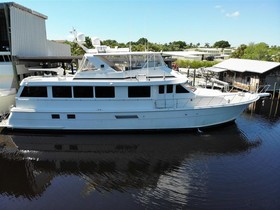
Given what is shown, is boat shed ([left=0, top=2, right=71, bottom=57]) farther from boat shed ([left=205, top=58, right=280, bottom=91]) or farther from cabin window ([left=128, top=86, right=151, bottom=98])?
boat shed ([left=205, top=58, right=280, bottom=91])

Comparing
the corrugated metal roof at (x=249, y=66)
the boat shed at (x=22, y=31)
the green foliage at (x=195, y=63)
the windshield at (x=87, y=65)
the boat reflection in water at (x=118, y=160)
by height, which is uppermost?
the boat shed at (x=22, y=31)

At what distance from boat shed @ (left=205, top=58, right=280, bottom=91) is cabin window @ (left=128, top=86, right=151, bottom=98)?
47.1ft

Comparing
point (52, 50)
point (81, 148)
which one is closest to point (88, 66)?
point (81, 148)

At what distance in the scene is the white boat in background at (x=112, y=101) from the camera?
12.2 m

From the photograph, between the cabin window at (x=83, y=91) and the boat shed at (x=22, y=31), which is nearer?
the cabin window at (x=83, y=91)

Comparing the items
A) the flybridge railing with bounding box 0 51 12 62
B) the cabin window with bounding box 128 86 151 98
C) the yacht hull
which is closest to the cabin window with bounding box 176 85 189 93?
the yacht hull

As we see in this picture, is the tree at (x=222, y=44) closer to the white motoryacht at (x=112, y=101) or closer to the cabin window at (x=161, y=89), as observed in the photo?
the white motoryacht at (x=112, y=101)

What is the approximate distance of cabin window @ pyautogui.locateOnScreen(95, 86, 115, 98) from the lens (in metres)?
12.2

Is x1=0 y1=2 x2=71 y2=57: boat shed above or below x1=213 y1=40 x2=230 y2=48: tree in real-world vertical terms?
below

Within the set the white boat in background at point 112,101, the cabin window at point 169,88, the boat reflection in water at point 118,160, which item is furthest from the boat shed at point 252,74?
the cabin window at point 169,88

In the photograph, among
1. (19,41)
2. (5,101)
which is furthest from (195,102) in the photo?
(19,41)

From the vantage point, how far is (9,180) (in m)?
8.89

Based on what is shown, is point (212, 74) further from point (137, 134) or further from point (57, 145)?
point (57, 145)

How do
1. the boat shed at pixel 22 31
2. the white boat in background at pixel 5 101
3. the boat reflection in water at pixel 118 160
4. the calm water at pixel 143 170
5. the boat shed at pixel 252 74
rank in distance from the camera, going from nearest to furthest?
the calm water at pixel 143 170
the boat reflection in water at pixel 118 160
the white boat in background at pixel 5 101
the boat shed at pixel 22 31
the boat shed at pixel 252 74
